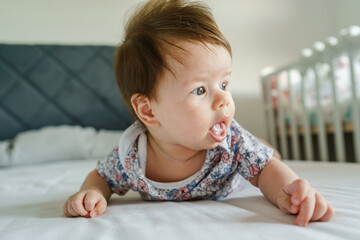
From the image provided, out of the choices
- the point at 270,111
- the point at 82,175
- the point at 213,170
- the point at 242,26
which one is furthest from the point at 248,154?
the point at 242,26

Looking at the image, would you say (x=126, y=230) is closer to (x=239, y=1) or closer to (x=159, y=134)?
(x=159, y=134)

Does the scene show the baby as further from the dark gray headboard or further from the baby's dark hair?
the dark gray headboard

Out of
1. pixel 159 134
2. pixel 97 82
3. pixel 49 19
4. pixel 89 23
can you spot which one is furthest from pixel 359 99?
pixel 49 19

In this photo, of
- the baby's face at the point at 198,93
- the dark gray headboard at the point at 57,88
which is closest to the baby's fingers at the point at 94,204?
the baby's face at the point at 198,93

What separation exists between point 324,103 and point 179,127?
1464 millimetres

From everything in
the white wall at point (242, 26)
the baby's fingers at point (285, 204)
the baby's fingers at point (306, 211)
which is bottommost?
the baby's fingers at point (285, 204)

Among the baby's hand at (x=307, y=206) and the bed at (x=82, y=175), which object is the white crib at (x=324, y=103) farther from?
the baby's hand at (x=307, y=206)

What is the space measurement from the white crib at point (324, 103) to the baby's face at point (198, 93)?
109cm

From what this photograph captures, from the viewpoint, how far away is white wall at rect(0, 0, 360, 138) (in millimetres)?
2256

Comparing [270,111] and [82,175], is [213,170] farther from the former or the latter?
[270,111]

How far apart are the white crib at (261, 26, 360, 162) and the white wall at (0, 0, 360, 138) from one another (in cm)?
25

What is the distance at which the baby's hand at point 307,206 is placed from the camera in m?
0.46

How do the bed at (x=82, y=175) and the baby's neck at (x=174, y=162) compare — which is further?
the baby's neck at (x=174, y=162)

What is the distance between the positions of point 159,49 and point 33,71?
5.91 feet
